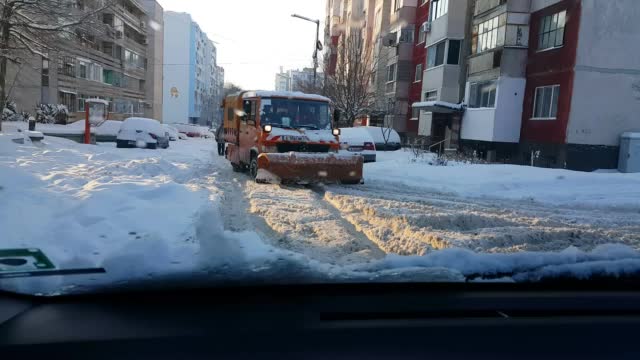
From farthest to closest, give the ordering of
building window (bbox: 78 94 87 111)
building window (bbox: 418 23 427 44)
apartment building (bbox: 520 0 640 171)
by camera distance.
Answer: building window (bbox: 78 94 87 111) < building window (bbox: 418 23 427 44) < apartment building (bbox: 520 0 640 171)

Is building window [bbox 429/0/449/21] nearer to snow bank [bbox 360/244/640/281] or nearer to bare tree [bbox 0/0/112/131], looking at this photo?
bare tree [bbox 0/0/112/131]

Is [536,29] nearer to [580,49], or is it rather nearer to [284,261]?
[580,49]

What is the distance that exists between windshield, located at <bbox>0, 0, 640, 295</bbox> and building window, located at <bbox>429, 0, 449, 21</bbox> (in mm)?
156

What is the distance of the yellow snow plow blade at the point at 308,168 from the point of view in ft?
39.0

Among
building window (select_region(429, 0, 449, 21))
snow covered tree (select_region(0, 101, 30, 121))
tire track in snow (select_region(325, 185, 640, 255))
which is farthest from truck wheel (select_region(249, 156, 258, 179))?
snow covered tree (select_region(0, 101, 30, 121))

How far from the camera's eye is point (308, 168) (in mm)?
11969

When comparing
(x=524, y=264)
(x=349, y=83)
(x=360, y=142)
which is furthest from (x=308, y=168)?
(x=349, y=83)

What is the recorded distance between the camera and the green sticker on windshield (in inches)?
121

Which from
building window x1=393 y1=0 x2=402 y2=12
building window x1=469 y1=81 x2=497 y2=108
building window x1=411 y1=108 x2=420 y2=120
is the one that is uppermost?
building window x1=393 y1=0 x2=402 y2=12

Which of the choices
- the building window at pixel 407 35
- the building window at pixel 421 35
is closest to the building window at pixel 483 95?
the building window at pixel 421 35

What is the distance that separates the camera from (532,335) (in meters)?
2.62

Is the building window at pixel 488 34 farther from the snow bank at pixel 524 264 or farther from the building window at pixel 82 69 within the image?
the building window at pixel 82 69

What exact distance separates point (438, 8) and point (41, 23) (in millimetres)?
23320

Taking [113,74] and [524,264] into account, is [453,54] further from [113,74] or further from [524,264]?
[113,74]
